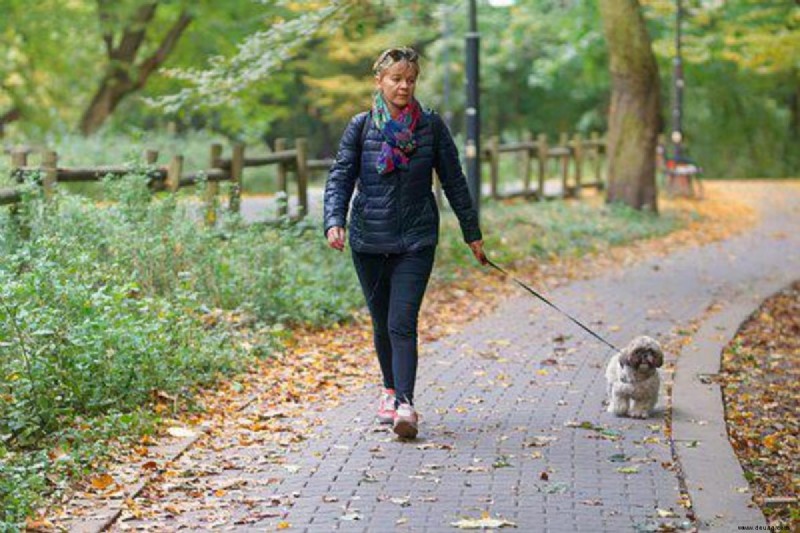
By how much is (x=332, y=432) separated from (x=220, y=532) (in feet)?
7.10

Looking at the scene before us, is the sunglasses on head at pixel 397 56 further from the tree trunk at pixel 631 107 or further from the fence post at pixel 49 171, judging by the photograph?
the tree trunk at pixel 631 107

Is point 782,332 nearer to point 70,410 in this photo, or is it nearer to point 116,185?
point 116,185

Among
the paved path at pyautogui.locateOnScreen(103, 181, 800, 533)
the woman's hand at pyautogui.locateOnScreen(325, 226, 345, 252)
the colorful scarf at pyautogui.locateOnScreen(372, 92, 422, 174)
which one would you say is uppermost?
the colorful scarf at pyautogui.locateOnScreen(372, 92, 422, 174)

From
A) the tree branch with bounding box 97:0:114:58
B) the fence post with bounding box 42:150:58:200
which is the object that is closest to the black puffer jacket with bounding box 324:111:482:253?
the fence post with bounding box 42:150:58:200

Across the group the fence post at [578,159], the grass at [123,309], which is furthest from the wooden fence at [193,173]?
the fence post at [578,159]

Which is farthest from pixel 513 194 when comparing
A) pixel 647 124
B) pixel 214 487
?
pixel 214 487

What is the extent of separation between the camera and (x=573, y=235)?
69.8 ft

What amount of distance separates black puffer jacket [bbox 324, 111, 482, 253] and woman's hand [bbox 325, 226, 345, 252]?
0.11ft

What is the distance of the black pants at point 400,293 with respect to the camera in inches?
324

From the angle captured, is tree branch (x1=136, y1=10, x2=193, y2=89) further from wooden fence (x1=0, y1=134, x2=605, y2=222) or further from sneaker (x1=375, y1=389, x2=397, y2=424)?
sneaker (x1=375, y1=389, x2=397, y2=424)

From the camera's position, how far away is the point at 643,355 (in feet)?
28.3

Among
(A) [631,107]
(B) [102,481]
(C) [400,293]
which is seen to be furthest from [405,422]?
(A) [631,107]

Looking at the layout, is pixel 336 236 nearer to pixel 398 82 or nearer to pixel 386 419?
pixel 398 82

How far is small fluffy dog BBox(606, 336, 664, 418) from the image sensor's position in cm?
864
